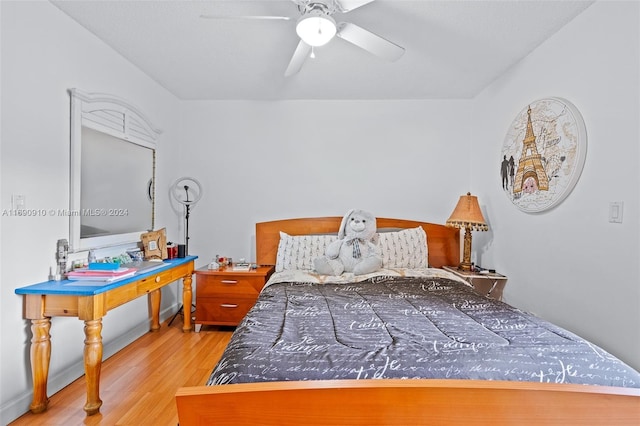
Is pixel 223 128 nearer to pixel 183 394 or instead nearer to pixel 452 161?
pixel 452 161

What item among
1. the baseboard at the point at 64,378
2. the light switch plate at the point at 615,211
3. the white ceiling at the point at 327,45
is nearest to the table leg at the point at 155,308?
the baseboard at the point at 64,378

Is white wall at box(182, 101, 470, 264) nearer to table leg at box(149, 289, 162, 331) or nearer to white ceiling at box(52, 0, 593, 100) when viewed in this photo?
white ceiling at box(52, 0, 593, 100)

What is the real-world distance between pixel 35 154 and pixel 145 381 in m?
1.54

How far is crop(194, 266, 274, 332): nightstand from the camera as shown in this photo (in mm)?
3111

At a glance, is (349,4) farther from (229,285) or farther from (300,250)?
(229,285)

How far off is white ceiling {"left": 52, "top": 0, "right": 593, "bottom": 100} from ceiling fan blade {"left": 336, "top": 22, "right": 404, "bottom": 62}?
0.20 meters

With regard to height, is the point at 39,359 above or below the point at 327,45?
below

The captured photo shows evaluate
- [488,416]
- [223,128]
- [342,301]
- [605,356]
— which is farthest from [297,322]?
[223,128]

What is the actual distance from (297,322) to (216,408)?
762mm

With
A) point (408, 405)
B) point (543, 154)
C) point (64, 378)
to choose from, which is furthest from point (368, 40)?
point (64, 378)

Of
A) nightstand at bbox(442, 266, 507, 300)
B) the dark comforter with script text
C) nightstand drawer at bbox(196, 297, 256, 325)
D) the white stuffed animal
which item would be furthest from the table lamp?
nightstand drawer at bbox(196, 297, 256, 325)

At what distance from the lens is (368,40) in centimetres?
197

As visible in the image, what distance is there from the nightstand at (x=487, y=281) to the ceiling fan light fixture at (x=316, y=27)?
217 centimetres

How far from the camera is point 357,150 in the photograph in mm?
3656
